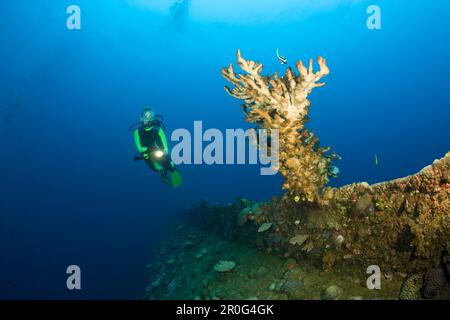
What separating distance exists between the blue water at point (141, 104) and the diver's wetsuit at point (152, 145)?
440 centimetres

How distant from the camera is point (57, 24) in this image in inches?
3543

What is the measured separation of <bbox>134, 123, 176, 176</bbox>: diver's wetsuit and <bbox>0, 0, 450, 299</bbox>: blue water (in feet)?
14.4

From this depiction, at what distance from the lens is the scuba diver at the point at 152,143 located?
844 centimetres

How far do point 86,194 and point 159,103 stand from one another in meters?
79.7

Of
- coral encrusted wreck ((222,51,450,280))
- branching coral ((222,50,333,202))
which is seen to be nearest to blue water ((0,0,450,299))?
coral encrusted wreck ((222,51,450,280))

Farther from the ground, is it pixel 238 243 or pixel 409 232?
pixel 409 232

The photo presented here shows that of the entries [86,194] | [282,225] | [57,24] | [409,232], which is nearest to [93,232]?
[86,194]

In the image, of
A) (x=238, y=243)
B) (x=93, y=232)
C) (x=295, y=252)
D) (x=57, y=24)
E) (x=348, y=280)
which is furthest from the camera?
(x=57, y=24)

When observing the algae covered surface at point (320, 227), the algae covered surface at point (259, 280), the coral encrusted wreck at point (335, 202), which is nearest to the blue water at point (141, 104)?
the algae covered surface at point (259, 280)

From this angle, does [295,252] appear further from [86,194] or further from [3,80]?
[3,80]

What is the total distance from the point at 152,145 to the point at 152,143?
0.07 m

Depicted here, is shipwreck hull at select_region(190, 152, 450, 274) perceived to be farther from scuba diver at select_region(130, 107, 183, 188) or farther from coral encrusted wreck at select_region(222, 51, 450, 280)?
scuba diver at select_region(130, 107, 183, 188)

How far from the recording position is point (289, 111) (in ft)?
15.4
